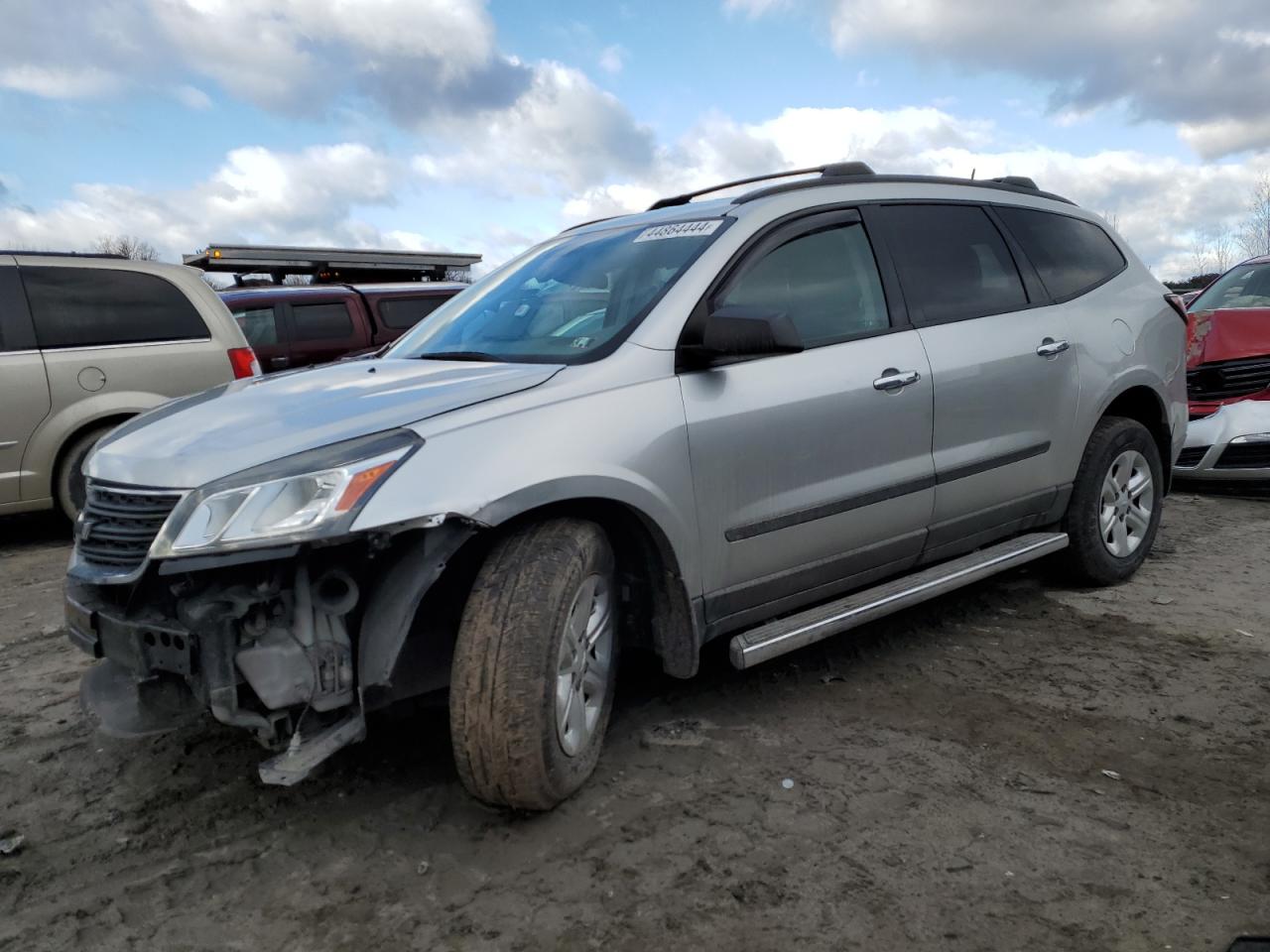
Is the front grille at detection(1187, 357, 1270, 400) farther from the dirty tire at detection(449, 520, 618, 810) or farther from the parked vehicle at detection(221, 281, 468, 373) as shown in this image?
the parked vehicle at detection(221, 281, 468, 373)

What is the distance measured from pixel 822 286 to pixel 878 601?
107 cm

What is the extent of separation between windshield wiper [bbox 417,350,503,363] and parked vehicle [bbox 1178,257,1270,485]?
213 inches

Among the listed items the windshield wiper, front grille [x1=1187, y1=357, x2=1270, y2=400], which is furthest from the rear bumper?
the windshield wiper

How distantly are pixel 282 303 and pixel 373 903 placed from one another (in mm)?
7637

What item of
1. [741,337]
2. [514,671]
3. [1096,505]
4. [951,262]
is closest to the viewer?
[514,671]

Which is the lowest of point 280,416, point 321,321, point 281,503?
point 281,503

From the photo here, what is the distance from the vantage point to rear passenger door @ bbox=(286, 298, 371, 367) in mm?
8969

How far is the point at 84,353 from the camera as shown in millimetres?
6125

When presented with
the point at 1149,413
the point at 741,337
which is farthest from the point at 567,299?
the point at 1149,413

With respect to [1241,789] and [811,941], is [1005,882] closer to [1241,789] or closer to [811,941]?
[811,941]

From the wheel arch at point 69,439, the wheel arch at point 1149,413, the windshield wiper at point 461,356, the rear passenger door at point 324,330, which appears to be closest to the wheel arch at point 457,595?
the windshield wiper at point 461,356

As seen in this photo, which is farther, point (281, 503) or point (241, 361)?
point (241, 361)

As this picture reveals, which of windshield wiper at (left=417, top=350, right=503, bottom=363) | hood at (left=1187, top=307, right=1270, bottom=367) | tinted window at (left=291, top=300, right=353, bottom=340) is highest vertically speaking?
tinted window at (left=291, top=300, right=353, bottom=340)

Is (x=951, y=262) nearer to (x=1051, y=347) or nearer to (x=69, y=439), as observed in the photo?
(x=1051, y=347)
